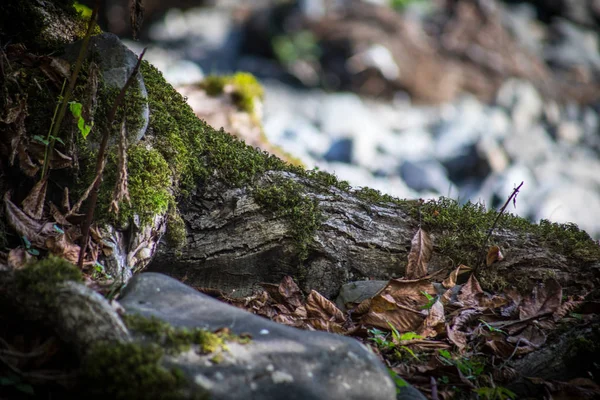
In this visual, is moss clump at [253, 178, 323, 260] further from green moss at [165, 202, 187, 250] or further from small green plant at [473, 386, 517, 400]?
small green plant at [473, 386, 517, 400]

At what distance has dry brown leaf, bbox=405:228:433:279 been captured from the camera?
3266mm

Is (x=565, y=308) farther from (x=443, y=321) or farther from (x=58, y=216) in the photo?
(x=58, y=216)

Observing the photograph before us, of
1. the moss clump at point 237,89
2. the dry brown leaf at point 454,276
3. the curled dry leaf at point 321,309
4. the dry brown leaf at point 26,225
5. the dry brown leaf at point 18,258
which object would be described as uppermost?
the moss clump at point 237,89

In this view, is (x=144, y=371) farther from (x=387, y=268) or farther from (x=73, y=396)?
(x=387, y=268)

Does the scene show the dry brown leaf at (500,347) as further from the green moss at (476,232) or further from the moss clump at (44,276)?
the moss clump at (44,276)

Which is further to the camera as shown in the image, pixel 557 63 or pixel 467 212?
pixel 557 63

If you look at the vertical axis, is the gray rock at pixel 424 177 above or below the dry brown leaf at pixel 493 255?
above

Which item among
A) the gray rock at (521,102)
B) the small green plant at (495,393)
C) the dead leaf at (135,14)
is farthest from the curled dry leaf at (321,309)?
the gray rock at (521,102)

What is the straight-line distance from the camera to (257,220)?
10.9 ft

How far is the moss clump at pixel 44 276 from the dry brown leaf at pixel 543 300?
2.54 meters

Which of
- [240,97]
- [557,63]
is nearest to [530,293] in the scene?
[240,97]

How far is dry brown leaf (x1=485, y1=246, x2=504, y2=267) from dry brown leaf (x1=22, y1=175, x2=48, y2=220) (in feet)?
9.56

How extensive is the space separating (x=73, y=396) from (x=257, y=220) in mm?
1810

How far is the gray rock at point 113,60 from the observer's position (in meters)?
2.90
